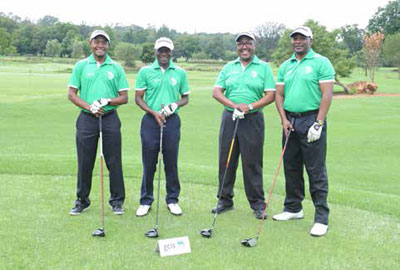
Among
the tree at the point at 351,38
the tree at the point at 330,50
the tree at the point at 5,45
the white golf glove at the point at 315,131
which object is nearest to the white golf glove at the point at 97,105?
the white golf glove at the point at 315,131

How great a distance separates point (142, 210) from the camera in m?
5.98

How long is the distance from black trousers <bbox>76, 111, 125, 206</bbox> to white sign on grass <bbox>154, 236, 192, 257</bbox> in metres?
1.76

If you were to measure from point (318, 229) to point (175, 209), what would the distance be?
1.85m

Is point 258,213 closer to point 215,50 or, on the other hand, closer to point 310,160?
point 310,160

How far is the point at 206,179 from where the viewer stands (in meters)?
8.02

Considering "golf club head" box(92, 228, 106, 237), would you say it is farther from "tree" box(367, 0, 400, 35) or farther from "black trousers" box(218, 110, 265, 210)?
"tree" box(367, 0, 400, 35)

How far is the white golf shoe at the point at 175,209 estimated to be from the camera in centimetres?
596

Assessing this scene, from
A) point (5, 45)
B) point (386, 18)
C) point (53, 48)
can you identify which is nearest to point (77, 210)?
point (53, 48)

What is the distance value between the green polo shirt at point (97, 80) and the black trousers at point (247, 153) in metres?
1.49

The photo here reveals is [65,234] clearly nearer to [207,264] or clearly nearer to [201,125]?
[207,264]

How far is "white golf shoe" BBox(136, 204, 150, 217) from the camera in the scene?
588 cm

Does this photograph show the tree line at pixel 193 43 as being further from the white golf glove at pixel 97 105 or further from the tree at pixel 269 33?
the white golf glove at pixel 97 105

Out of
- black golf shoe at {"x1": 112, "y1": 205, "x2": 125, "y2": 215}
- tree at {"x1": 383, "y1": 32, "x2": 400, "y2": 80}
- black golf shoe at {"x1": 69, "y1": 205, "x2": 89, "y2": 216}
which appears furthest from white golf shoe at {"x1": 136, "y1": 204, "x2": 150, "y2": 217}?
tree at {"x1": 383, "y1": 32, "x2": 400, "y2": 80}

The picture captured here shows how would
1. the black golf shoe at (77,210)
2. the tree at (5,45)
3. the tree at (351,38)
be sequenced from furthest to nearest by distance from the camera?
the tree at (351,38)
the tree at (5,45)
the black golf shoe at (77,210)
